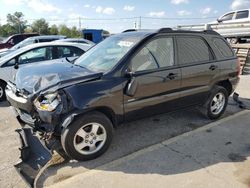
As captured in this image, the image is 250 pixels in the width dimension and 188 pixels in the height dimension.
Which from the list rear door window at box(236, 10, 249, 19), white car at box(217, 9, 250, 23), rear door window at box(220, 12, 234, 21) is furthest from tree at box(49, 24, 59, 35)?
rear door window at box(236, 10, 249, 19)

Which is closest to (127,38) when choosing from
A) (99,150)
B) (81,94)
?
(81,94)

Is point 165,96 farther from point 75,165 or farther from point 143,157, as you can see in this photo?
point 75,165

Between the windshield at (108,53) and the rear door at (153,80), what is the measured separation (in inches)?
9.8

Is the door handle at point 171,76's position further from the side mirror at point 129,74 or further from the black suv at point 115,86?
the side mirror at point 129,74

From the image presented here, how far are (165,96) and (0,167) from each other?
266cm

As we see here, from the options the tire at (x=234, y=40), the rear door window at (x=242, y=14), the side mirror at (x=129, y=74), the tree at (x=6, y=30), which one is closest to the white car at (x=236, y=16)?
the rear door window at (x=242, y=14)

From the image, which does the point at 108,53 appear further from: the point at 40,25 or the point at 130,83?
the point at 40,25

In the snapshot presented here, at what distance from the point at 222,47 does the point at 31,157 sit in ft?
13.5

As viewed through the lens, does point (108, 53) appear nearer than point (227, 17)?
Yes

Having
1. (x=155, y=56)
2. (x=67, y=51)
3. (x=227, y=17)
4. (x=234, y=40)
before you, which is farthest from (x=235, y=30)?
(x=155, y=56)

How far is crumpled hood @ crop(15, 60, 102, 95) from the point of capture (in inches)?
141

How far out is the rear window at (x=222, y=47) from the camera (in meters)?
5.35

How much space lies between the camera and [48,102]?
3.46m

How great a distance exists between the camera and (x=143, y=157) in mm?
3885
